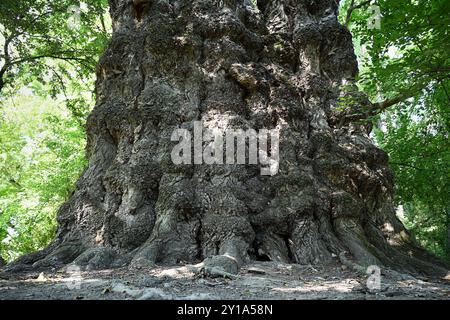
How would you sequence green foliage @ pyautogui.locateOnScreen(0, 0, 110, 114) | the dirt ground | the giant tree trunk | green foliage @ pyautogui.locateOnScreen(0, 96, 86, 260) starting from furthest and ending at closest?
1. green foliage @ pyautogui.locateOnScreen(0, 96, 86, 260)
2. green foliage @ pyautogui.locateOnScreen(0, 0, 110, 114)
3. the giant tree trunk
4. the dirt ground

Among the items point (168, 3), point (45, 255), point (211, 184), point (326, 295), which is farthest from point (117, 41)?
point (326, 295)

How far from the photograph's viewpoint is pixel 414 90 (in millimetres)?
3809

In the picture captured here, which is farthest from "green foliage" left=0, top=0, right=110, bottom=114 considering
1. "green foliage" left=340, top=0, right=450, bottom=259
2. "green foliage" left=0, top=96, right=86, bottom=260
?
"green foliage" left=340, top=0, right=450, bottom=259

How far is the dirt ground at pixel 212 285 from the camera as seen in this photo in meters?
3.32

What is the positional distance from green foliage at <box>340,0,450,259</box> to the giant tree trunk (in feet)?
2.76

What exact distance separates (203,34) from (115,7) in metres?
2.39

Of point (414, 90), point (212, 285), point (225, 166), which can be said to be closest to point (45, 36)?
point (225, 166)

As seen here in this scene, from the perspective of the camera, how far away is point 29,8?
7863 millimetres

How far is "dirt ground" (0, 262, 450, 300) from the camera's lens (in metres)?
3.32

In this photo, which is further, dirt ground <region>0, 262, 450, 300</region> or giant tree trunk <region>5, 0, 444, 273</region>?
giant tree trunk <region>5, 0, 444, 273</region>

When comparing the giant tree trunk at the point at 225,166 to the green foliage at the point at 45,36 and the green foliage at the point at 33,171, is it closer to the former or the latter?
the green foliage at the point at 45,36

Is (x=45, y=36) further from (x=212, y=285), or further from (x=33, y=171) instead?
(x=212, y=285)

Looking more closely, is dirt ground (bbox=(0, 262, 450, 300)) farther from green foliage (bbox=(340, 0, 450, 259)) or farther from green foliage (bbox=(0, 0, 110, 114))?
green foliage (bbox=(0, 0, 110, 114))

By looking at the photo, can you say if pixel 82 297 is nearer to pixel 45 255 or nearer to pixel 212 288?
pixel 212 288
